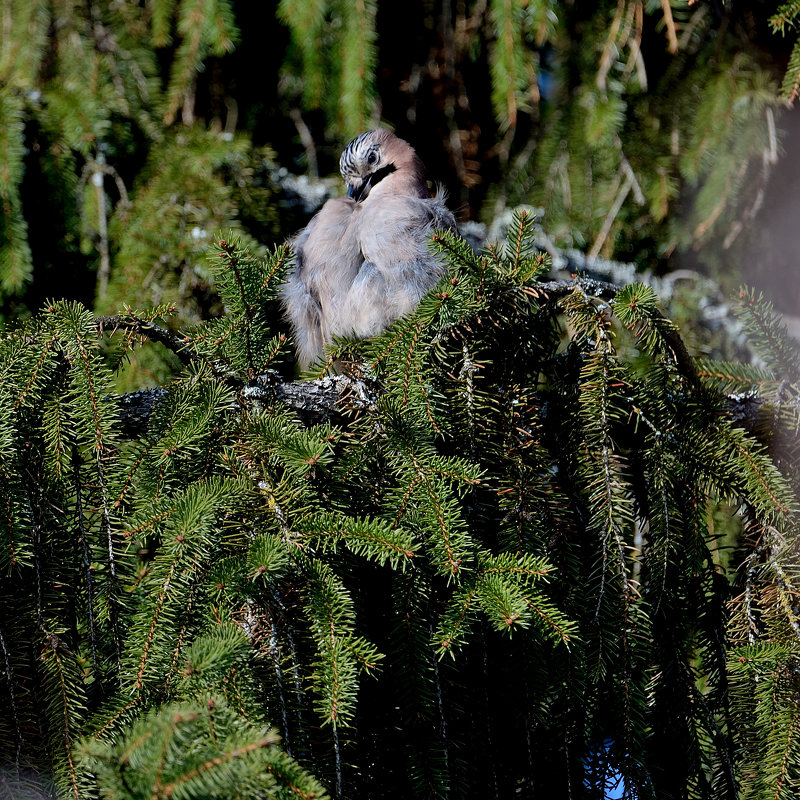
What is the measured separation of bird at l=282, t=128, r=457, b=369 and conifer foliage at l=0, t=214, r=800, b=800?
0.66m

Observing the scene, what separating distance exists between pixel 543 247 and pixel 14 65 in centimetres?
202

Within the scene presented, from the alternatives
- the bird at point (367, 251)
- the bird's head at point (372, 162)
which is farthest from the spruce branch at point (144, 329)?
the bird's head at point (372, 162)

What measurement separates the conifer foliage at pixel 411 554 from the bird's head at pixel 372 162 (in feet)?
4.25

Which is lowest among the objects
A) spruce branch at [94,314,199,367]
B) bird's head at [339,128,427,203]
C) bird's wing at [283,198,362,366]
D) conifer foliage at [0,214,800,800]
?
conifer foliage at [0,214,800,800]

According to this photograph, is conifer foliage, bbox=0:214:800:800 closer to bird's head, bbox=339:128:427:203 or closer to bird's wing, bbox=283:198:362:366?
bird's wing, bbox=283:198:362:366

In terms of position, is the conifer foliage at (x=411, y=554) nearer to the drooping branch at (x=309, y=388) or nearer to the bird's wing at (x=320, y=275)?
the drooping branch at (x=309, y=388)

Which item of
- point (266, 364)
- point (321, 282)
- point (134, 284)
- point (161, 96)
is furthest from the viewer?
point (161, 96)

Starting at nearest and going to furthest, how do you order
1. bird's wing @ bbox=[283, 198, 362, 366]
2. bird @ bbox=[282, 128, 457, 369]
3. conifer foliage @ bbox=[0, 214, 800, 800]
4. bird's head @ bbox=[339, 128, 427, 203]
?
conifer foliage @ bbox=[0, 214, 800, 800] < bird @ bbox=[282, 128, 457, 369] < bird's wing @ bbox=[283, 198, 362, 366] < bird's head @ bbox=[339, 128, 427, 203]

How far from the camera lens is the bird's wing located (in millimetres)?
2289

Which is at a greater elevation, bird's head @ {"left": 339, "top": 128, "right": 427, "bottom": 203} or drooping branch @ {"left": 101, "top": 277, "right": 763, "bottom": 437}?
bird's head @ {"left": 339, "top": 128, "right": 427, "bottom": 203}

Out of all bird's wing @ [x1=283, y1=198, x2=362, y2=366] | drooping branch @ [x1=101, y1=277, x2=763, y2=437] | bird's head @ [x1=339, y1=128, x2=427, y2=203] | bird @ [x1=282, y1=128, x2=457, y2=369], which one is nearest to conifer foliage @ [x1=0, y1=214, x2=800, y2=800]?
drooping branch @ [x1=101, y1=277, x2=763, y2=437]

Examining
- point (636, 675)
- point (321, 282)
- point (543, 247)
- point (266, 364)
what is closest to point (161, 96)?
point (321, 282)

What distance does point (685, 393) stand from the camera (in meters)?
1.41

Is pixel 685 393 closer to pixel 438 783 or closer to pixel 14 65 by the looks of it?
pixel 438 783
